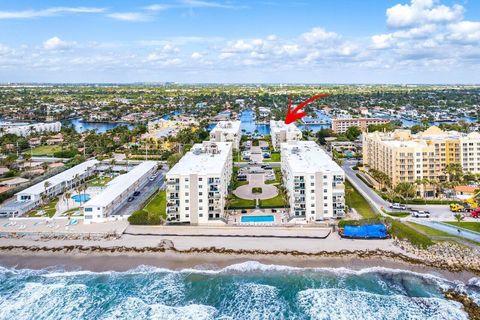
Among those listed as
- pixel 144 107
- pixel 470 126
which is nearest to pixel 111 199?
pixel 470 126

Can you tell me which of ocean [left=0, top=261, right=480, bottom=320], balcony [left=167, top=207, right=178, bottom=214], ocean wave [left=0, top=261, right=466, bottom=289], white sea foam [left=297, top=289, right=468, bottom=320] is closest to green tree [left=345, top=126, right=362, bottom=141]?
balcony [left=167, top=207, right=178, bottom=214]

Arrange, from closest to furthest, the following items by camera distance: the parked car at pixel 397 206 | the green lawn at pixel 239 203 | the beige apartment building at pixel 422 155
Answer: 1. the parked car at pixel 397 206
2. the green lawn at pixel 239 203
3. the beige apartment building at pixel 422 155

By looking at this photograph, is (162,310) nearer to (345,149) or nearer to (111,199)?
(111,199)

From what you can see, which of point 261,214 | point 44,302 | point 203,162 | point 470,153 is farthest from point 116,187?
point 470,153

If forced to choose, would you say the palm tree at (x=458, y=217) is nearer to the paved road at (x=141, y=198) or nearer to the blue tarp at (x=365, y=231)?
the blue tarp at (x=365, y=231)

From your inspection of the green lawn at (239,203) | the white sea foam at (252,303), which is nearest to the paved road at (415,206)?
the green lawn at (239,203)

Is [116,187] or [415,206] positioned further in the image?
[116,187]

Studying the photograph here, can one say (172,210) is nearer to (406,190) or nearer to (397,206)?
(397,206)

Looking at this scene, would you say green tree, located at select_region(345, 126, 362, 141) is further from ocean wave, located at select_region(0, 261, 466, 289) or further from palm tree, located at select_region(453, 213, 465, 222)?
ocean wave, located at select_region(0, 261, 466, 289)
